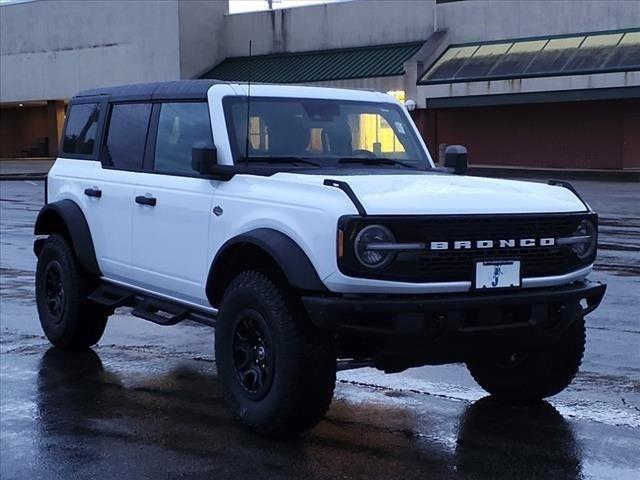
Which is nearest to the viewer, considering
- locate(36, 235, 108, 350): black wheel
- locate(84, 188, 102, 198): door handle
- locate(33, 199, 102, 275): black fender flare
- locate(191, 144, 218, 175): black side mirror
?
locate(191, 144, 218, 175): black side mirror

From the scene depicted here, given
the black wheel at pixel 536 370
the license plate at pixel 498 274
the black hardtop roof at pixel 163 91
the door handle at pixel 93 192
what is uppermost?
the black hardtop roof at pixel 163 91

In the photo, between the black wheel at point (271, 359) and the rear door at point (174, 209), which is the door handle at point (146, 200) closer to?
the rear door at point (174, 209)

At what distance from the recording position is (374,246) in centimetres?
489

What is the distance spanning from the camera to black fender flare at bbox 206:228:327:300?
502 cm

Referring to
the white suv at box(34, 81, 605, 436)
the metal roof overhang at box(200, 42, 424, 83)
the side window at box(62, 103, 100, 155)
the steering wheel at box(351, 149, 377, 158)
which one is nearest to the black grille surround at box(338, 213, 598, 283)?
the white suv at box(34, 81, 605, 436)

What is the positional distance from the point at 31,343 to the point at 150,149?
2.37 metres

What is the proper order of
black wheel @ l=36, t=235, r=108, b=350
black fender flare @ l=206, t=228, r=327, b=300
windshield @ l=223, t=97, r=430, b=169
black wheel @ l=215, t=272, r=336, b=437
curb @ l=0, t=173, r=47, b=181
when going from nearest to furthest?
black fender flare @ l=206, t=228, r=327, b=300 < black wheel @ l=215, t=272, r=336, b=437 < windshield @ l=223, t=97, r=430, b=169 < black wheel @ l=36, t=235, r=108, b=350 < curb @ l=0, t=173, r=47, b=181

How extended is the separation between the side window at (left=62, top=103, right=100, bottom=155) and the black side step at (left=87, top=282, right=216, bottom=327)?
3.85 feet

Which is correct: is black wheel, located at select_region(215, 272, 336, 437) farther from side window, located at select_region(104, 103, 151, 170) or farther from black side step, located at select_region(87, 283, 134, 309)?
side window, located at select_region(104, 103, 151, 170)

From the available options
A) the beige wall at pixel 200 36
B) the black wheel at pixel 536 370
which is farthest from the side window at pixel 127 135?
the beige wall at pixel 200 36

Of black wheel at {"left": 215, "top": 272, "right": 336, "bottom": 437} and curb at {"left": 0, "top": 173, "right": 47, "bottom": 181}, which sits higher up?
curb at {"left": 0, "top": 173, "right": 47, "bottom": 181}

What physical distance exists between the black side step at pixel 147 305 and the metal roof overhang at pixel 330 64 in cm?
3356

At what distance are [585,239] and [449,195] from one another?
93cm

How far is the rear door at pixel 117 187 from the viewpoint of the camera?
6.93 metres
